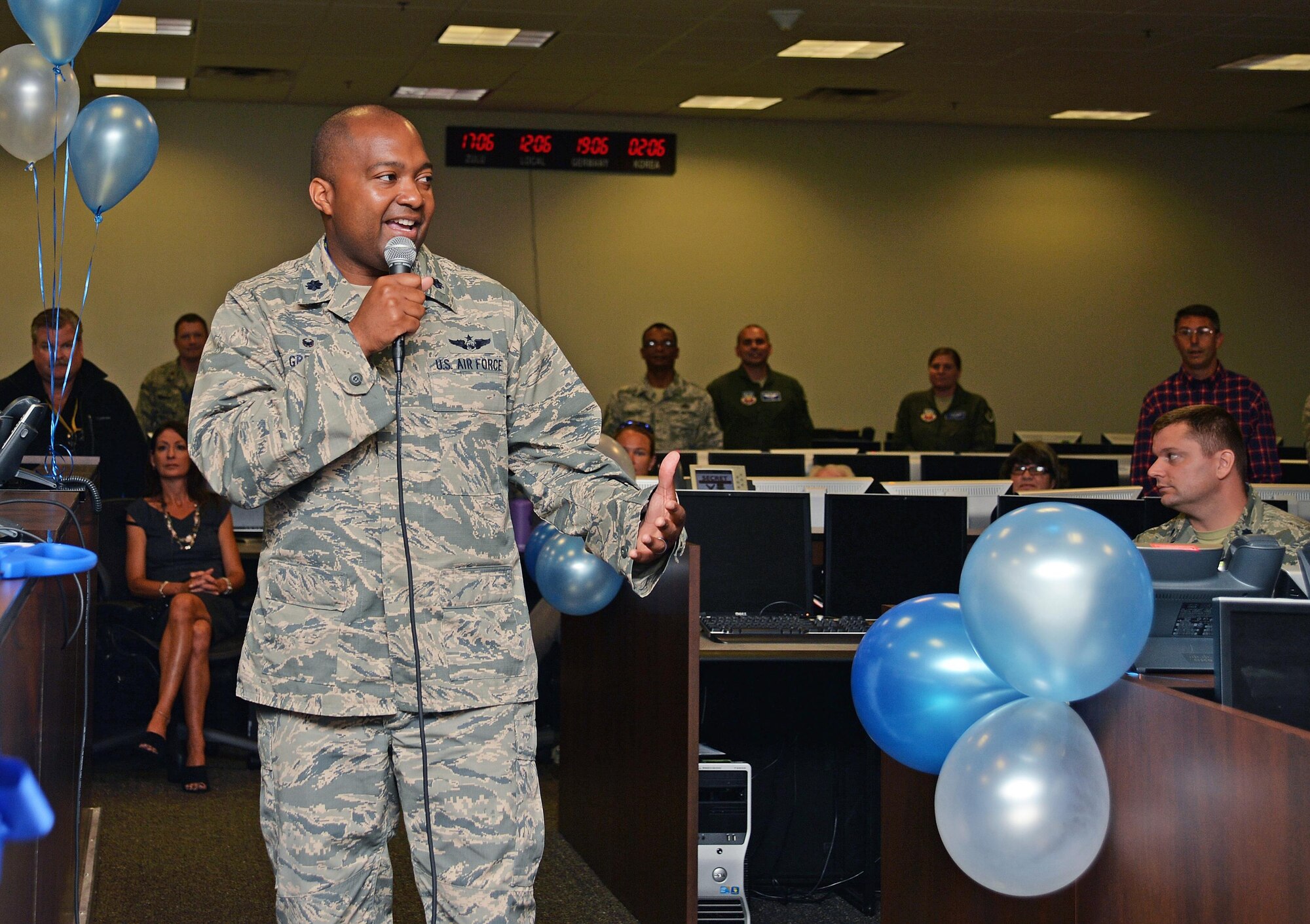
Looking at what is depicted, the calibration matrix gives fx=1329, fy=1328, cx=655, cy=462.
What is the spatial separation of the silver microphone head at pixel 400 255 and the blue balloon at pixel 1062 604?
0.86 metres

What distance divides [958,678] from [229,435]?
→ 1.10 meters

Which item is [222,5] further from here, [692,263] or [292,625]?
[292,625]

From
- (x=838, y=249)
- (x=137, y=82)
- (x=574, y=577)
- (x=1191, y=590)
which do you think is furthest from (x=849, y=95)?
(x=1191, y=590)

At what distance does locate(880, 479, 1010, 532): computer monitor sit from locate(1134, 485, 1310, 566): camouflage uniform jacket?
1.99ft

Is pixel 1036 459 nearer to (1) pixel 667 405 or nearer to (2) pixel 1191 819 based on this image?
(2) pixel 1191 819

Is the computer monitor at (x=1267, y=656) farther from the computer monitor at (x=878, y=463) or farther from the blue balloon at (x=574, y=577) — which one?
the computer monitor at (x=878, y=463)

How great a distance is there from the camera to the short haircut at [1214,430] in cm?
319

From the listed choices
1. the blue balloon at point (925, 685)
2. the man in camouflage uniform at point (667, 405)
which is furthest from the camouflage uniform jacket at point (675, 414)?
the blue balloon at point (925, 685)

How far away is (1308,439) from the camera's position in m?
6.63

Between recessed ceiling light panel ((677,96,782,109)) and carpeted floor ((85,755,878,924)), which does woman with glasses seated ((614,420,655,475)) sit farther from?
recessed ceiling light panel ((677,96,782,109))

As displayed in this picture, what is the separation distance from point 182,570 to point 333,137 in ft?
11.6

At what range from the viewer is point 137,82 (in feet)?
28.6

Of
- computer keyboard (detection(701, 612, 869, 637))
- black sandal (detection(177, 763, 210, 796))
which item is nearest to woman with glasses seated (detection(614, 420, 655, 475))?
computer keyboard (detection(701, 612, 869, 637))

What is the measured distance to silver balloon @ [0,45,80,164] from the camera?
2.88 metres
